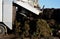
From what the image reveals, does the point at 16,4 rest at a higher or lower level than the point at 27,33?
higher

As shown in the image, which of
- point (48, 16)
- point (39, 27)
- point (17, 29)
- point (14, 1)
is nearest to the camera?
point (39, 27)

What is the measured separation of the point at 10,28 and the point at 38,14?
3.13 metres

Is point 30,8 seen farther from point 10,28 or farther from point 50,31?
point 50,31

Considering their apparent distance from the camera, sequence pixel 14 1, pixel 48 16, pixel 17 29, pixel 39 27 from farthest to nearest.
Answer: pixel 48 16 < pixel 14 1 < pixel 17 29 < pixel 39 27

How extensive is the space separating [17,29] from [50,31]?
2.88 m

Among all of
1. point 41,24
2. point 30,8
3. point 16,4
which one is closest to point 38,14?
point 30,8

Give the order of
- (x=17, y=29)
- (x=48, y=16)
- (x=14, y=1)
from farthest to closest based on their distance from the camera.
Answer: (x=48, y=16), (x=14, y=1), (x=17, y=29)

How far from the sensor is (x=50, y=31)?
1658 cm

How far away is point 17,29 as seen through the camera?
17688 millimetres

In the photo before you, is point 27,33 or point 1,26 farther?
point 1,26

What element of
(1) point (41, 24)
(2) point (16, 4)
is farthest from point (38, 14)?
(1) point (41, 24)

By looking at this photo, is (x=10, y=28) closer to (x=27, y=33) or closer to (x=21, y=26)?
(x=21, y=26)

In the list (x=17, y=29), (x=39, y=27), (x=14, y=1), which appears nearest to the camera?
(x=39, y=27)

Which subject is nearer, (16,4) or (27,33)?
(27,33)
